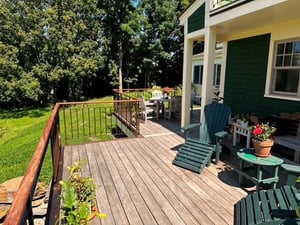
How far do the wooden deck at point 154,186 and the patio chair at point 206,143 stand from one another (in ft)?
0.48

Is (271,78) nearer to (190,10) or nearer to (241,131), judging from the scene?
(241,131)

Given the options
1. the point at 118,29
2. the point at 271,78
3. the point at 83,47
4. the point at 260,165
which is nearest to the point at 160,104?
the point at 271,78

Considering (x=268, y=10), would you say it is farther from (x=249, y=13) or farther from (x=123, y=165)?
(x=123, y=165)

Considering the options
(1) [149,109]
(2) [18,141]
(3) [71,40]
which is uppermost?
(3) [71,40]

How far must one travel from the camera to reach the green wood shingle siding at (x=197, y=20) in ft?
15.9

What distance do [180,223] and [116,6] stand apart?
16143mm

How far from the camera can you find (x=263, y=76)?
209 inches

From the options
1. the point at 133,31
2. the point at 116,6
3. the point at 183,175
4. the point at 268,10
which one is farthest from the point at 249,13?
the point at 116,6

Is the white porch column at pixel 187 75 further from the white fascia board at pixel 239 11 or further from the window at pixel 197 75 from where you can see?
the window at pixel 197 75

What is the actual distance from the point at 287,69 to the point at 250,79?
104cm

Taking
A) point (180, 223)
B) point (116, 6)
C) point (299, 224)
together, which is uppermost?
point (116, 6)

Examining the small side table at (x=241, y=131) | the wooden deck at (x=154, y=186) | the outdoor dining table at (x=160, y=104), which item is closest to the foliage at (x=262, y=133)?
the wooden deck at (x=154, y=186)

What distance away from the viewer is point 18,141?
9688 millimetres

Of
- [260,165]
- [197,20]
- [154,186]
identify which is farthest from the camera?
[197,20]
